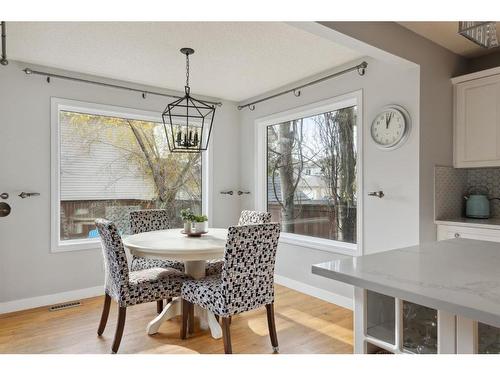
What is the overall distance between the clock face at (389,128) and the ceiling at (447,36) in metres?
0.60

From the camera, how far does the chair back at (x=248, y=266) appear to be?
7.49 feet

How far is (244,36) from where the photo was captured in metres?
2.71

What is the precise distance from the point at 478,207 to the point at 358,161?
3.43 feet

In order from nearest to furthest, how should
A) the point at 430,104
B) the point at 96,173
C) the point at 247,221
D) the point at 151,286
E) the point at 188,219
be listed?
the point at 151,286 < the point at 430,104 < the point at 188,219 < the point at 247,221 < the point at 96,173

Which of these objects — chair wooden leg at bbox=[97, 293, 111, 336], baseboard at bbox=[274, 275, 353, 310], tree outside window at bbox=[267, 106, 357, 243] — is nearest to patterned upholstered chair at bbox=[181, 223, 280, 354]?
chair wooden leg at bbox=[97, 293, 111, 336]

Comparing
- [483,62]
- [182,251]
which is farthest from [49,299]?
[483,62]

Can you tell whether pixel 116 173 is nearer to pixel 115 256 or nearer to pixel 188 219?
pixel 188 219

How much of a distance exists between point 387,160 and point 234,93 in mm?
2129

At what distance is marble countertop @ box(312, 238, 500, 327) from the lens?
0.90 metres

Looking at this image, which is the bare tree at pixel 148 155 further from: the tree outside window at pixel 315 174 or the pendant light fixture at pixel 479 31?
the pendant light fixture at pixel 479 31

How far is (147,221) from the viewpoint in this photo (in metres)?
3.61

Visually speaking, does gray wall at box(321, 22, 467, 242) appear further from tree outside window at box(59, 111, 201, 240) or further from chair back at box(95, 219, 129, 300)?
tree outside window at box(59, 111, 201, 240)
